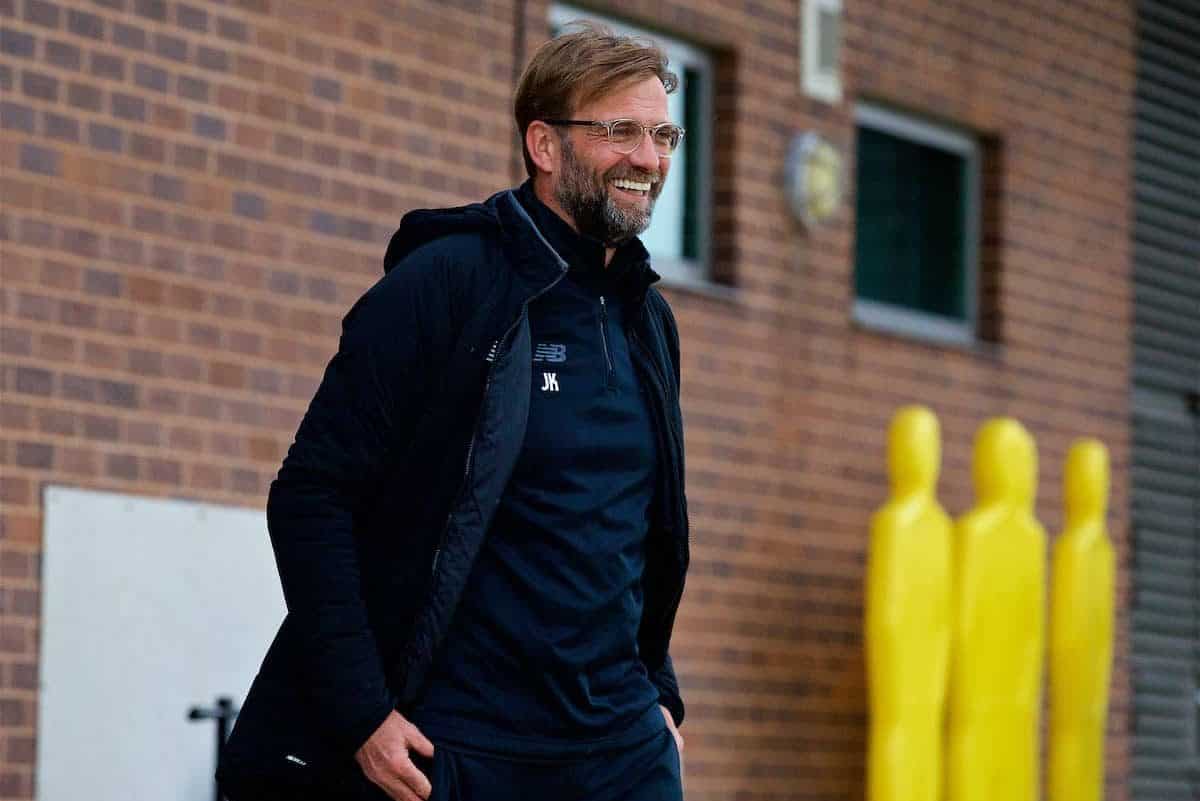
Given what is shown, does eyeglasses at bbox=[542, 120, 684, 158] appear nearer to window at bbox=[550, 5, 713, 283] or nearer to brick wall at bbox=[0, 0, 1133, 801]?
brick wall at bbox=[0, 0, 1133, 801]

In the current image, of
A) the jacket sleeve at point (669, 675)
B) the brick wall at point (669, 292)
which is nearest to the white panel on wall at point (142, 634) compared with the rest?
the brick wall at point (669, 292)

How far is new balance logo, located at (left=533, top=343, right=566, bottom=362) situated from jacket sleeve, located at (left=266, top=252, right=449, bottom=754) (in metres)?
0.17

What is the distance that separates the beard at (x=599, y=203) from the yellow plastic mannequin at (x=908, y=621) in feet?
17.6

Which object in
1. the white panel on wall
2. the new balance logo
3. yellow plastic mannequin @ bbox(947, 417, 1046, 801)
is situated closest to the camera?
the new balance logo

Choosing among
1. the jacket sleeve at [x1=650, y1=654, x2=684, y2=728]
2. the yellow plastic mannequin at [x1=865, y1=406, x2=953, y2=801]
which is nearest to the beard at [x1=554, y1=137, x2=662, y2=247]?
the jacket sleeve at [x1=650, y1=654, x2=684, y2=728]

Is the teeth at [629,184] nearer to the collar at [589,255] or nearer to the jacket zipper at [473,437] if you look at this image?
the collar at [589,255]

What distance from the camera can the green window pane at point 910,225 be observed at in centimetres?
1030

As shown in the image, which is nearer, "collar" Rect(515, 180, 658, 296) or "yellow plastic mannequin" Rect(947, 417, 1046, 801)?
"collar" Rect(515, 180, 658, 296)

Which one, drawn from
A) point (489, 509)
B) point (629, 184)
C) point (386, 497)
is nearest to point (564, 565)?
point (489, 509)

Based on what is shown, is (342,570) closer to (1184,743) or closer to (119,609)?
(119,609)

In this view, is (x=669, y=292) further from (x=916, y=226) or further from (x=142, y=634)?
(x=142, y=634)

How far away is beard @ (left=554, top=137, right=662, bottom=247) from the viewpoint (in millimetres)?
3824

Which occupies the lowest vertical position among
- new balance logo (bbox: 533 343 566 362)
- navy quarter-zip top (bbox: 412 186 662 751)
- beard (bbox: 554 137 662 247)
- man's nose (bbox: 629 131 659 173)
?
navy quarter-zip top (bbox: 412 186 662 751)

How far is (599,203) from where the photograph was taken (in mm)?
3830
